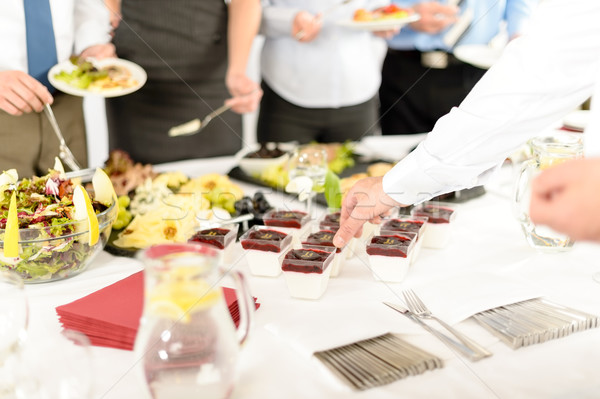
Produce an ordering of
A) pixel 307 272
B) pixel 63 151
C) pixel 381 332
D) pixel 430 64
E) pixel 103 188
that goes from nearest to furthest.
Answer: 1. pixel 381 332
2. pixel 307 272
3. pixel 103 188
4. pixel 63 151
5. pixel 430 64

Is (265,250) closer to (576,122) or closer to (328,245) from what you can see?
(328,245)

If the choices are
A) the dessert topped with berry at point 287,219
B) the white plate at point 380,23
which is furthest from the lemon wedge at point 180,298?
the white plate at point 380,23

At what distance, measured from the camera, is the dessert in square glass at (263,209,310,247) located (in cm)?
132

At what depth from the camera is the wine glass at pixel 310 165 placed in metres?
1.71

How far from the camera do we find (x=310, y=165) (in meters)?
1.77

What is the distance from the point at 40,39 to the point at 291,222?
1.18m

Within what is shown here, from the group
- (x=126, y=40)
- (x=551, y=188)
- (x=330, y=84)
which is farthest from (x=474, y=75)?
(x=551, y=188)

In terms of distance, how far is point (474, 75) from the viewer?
296 cm

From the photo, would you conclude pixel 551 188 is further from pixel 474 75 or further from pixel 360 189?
pixel 474 75

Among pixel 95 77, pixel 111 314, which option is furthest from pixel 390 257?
pixel 95 77

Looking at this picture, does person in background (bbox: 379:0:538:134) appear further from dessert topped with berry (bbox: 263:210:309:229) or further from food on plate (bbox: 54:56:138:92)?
dessert topped with berry (bbox: 263:210:309:229)

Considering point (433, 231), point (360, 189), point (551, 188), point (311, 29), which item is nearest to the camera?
point (551, 188)

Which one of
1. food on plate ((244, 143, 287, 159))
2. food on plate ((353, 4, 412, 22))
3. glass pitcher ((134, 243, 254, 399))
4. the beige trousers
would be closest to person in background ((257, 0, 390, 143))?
food on plate ((353, 4, 412, 22))

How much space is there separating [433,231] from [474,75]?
6.09 feet
